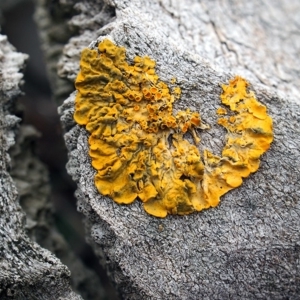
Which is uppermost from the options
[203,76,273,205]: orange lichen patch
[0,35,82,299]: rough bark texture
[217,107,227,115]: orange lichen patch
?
[217,107,227,115]: orange lichen patch

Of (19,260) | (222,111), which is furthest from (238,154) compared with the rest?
(19,260)

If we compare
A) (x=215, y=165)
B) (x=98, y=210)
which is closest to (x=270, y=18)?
(x=215, y=165)

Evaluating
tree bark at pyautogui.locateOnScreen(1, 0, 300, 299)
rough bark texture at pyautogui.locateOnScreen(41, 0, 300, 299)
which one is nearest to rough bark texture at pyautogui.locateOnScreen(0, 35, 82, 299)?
tree bark at pyautogui.locateOnScreen(1, 0, 300, 299)

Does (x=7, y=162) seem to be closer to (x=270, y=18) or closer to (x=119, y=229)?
(x=119, y=229)

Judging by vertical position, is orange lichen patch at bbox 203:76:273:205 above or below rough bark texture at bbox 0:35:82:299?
above

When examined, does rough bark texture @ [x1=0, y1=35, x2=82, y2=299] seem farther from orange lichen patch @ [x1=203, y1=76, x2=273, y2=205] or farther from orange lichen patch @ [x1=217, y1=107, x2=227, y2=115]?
orange lichen patch @ [x1=217, y1=107, x2=227, y2=115]

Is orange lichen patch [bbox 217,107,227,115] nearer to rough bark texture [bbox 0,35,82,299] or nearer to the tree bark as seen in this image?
the tree bark

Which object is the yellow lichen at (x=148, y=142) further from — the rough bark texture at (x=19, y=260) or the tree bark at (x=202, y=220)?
the rough bark texture at (x=19, y=260)

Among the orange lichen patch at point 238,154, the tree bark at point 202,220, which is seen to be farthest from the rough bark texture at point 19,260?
the orange lichen patch at point 238,154

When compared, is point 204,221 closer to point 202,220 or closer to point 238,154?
point 202,220
